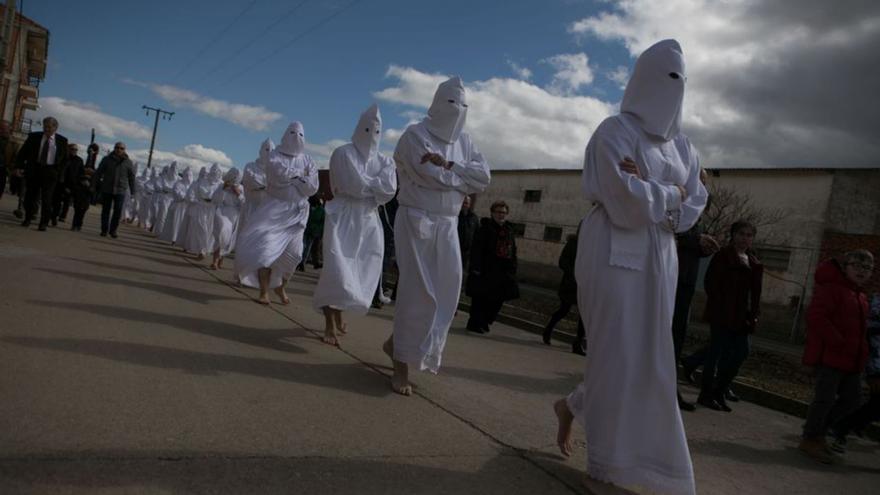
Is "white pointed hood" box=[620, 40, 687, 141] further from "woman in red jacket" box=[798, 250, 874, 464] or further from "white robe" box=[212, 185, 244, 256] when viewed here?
"white robe" box=[212, 185, 244, 256]

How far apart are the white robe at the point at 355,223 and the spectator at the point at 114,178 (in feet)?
32.6

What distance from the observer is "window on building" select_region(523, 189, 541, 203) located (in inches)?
1335

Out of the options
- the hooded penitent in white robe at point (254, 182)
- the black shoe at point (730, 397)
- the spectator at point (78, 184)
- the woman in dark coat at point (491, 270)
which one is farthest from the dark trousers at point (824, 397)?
the spectator at point (78, 184)

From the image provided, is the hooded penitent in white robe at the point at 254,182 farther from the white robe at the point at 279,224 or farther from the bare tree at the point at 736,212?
the bare tree at the point at 736,212

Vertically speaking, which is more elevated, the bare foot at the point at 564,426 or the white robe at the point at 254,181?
the white robe at the point at 254,181

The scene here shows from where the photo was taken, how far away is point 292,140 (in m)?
8.59

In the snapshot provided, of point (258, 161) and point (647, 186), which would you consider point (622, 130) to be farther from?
point (258, 161)

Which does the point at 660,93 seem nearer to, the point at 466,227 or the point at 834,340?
the point at 834,340

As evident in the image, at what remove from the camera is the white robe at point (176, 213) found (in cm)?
1795

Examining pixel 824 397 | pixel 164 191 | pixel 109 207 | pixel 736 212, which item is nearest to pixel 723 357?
pixel 824 397

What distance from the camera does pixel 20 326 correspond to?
4.67m

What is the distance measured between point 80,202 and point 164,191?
200 inches

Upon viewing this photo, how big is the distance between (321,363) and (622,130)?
9.69 ft

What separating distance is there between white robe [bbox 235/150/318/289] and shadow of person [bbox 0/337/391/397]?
132 inches
